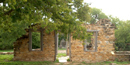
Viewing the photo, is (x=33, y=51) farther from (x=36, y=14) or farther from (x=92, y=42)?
(x=92, y=42)

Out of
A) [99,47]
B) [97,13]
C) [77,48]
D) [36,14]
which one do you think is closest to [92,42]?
[99,47]

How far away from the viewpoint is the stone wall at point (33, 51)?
11.0 m

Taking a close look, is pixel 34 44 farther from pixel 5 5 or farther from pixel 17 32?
pixel 5 5

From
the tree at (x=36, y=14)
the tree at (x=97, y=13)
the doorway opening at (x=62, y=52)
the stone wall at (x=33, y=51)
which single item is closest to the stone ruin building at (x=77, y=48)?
the stone wall at (x=33, y=51)

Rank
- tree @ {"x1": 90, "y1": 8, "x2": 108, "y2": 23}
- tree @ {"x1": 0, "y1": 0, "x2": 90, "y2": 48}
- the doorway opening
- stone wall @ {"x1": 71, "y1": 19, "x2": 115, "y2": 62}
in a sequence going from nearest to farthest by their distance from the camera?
tree @ {"x1": 0, "y1": 0, "x2": 90, "y2": 48}
the doorway opening
stone wall @ {"x1": 71, "y1": 19, "x2": 115, "y2": 62}
tree @ {"x1": 90, "y1": 8, "x2": 108, "y2": 23}

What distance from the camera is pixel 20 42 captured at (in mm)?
11016

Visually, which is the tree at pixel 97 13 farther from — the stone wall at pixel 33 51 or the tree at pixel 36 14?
the tree at pixel 36 14

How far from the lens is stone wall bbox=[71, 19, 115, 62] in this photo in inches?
430

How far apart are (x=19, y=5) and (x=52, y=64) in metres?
5.28

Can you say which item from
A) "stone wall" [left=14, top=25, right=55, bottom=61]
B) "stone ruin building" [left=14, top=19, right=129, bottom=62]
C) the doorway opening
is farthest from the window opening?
"stone wall" [left=14, top=25, right=55, bottom=61]

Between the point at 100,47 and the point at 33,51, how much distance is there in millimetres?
5253

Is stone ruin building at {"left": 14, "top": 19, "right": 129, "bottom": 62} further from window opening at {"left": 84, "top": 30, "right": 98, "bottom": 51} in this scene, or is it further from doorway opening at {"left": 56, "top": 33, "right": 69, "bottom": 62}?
doorway opening at {"left": 56, "top": 33, "right": 69, "bottom": 62}

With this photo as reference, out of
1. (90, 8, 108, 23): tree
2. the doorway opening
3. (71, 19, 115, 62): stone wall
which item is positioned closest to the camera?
the doorway opening

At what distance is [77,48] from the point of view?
1092 centimetres
